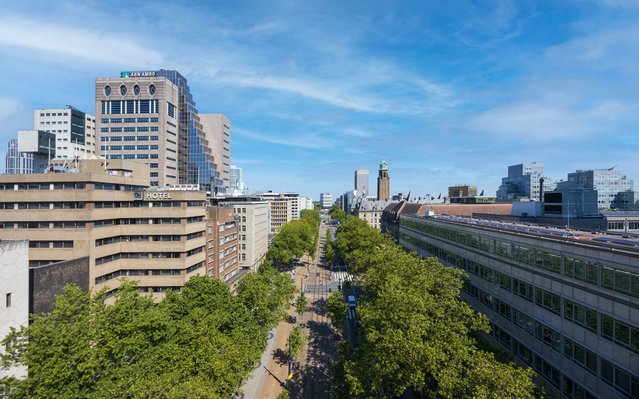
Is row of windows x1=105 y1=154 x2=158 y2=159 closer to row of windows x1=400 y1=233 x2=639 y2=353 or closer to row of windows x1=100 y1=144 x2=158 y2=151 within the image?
row of windows x1=100 y1=144 x2=158 y2=151

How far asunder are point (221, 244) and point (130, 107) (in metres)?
72.5

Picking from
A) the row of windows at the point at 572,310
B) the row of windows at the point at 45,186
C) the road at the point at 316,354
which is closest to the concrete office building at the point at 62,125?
the row of windows at the point at 45,186

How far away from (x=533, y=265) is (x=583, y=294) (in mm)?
7892

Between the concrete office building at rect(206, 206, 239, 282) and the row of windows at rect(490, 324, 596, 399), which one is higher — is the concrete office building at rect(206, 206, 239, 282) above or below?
above

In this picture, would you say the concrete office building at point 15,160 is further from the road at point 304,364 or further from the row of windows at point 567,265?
the row of windows at point 567,265

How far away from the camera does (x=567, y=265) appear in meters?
33.3

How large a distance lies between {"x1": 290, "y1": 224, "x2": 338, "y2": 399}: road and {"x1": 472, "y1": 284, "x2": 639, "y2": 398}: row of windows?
2542 cm

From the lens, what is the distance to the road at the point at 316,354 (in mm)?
46553

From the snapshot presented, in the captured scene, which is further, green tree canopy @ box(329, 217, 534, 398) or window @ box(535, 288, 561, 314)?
window @ box(535, 288, 561, 314)

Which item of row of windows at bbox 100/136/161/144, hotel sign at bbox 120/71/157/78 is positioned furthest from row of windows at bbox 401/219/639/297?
hotel sign at bbox 120/71/157/78

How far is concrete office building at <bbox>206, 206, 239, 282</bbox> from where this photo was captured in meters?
75.7

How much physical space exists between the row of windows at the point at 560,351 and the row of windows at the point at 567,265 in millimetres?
6468

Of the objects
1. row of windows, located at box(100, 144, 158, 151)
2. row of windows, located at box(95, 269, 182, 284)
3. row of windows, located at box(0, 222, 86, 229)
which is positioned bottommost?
row of windows, located at box(95, 269, 182, 284)

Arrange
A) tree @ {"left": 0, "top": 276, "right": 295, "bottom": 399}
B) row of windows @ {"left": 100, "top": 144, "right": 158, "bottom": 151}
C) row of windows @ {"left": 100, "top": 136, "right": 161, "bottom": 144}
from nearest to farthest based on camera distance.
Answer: tree @ {"left": 0, "top": 276, "right": 295, "bottom": 399}, row of windows @ {"left": 100, "top": 136, "right": 161, "bottom": 144}, row of windows @ {"left": 100, "top": 144, "right": 158, "bottom": 151}
